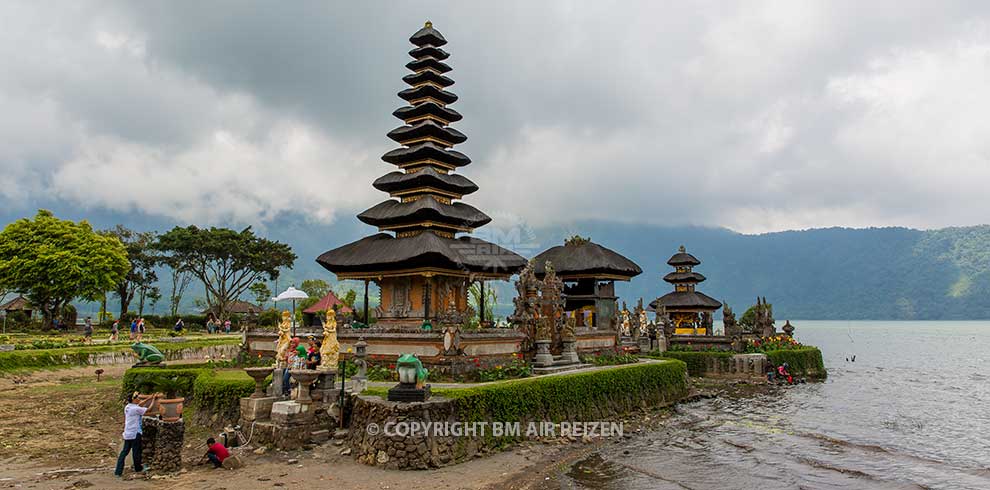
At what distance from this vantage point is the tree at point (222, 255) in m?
58.4

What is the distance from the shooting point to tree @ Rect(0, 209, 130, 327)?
45.0m

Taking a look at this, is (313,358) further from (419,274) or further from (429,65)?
(429,65)

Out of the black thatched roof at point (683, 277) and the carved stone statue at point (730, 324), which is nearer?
the carved stone statue at point (730, 324)

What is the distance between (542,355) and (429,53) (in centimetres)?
2087

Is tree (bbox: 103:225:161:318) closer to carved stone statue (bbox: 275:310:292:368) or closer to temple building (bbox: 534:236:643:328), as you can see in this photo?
temple building (bbox: 534:236:643:328)

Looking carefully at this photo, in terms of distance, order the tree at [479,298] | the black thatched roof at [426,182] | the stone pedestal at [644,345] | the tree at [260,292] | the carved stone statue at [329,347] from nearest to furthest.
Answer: the carved stone statue at [329,347]
the black thatched roof at [426,182]
the tree at [479,298]
the stone pedestal at [644,345]
the tree at [260,292]

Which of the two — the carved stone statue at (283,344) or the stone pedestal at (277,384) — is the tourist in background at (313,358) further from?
the stone pedestal at (277,384)

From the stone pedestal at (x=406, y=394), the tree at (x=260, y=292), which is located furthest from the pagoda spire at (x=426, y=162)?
the tree at (x=260, y=292)

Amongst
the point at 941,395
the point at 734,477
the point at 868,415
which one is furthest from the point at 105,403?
the point at 941,395

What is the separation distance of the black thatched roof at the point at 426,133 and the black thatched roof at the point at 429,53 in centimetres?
452

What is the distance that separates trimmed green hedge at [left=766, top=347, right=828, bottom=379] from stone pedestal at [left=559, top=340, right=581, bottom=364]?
1928 centimetres

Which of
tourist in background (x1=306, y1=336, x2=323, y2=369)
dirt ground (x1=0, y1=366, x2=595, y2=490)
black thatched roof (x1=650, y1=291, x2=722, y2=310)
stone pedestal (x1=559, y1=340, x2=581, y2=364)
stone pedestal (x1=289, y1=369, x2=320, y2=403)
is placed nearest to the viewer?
dirt ground (x1=0, y1=366, x2=595, y2=490)

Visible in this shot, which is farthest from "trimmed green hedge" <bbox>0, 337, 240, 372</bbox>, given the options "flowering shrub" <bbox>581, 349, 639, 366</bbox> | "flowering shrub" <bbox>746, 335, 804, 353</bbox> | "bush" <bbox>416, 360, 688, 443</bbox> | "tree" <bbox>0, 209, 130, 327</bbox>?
"flowering shrub" <bbox>746, 335, 804, 353</bbox>

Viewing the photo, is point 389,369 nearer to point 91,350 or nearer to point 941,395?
point 91,350
